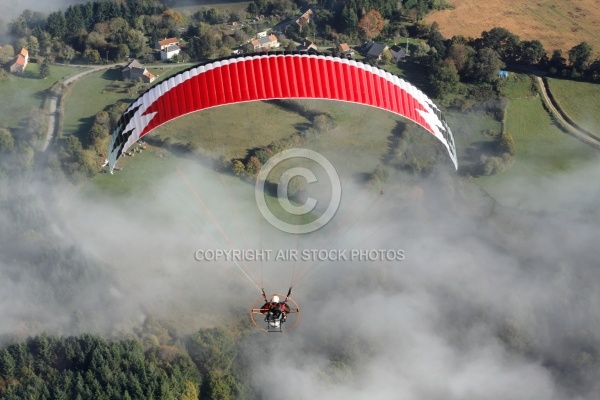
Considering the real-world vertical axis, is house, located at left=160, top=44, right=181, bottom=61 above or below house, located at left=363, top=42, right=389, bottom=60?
below

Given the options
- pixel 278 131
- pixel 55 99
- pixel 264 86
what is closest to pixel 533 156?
pixel 278 131

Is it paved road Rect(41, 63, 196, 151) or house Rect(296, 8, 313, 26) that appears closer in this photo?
paved road Rect(41, 63, 196, 151)

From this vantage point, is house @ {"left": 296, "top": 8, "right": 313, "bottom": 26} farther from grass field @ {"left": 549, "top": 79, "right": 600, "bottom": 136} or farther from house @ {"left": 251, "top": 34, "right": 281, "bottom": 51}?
grass field @ {"left": 549, "top": 79, "right": 600, "bottom": 136}

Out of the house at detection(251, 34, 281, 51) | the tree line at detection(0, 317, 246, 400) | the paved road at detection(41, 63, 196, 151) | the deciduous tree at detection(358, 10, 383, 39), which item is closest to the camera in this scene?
the tree line at detection(0, 317, 246, 400)

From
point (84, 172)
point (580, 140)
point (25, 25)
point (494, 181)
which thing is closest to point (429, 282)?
point (494, 181)

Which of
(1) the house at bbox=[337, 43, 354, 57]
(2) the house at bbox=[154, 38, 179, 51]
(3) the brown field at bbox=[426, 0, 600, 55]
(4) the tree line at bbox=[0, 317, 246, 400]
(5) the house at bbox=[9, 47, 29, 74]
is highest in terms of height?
(3) the brown field at bbox=[426, 0, 600, 55]

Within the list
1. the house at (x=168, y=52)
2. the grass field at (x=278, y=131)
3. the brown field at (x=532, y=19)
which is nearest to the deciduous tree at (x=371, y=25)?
the brown field at (x=532, y=19)

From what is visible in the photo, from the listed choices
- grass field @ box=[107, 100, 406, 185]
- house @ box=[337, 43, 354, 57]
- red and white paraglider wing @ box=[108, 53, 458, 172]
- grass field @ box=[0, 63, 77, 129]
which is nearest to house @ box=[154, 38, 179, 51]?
grass field @ box=[0, 63, 77, 129]

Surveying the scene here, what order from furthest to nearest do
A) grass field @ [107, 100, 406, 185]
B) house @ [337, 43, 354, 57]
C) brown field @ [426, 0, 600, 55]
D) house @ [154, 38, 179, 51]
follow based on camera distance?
brown field @ [426, 0, 600, 55], house @ [337, 43, 354, 57], house @ [154, 38, 179, 51], grass field @ [107, 100, 406, 185]
